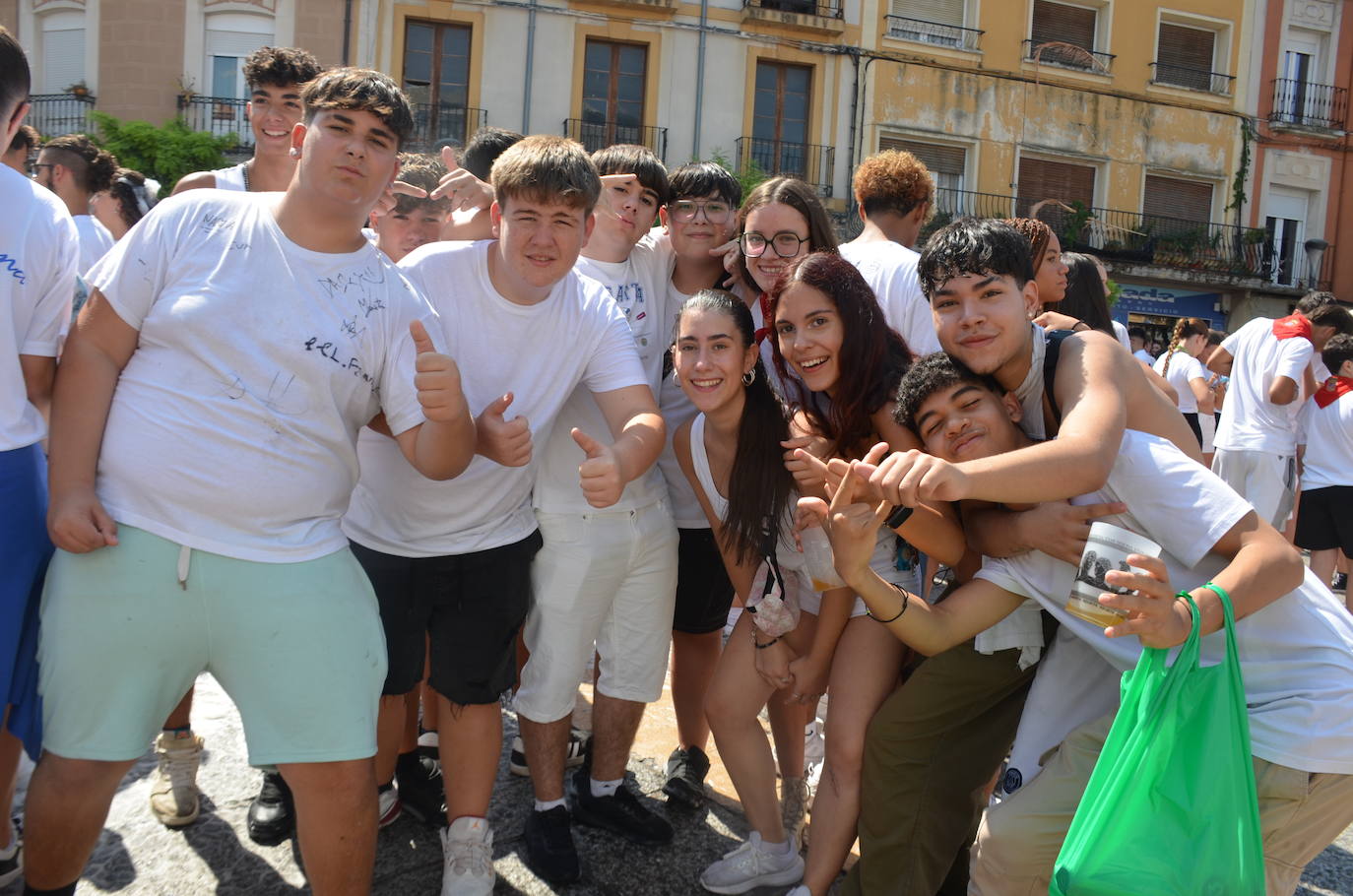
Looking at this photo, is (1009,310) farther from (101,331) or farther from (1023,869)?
(101,331)

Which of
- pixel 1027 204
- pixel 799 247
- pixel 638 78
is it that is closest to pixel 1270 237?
pixel 1027 204

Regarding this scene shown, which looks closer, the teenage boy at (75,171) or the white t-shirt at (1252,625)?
the white t-shirt at (1252,625)

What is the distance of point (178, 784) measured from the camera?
3.18 metres

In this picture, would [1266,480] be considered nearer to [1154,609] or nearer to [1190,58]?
[1154,609]

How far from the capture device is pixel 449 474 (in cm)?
254

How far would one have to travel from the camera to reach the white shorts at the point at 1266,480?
22.9ft

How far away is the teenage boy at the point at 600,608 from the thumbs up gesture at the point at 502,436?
435 millimetres

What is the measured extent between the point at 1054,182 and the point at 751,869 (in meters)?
21.8

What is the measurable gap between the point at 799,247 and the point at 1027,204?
19937 millimetres

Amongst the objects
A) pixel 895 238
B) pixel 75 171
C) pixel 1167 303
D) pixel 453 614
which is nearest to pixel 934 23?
pixel 1167 303

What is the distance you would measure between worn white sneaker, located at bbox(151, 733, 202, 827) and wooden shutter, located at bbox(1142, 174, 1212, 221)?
2349 cm

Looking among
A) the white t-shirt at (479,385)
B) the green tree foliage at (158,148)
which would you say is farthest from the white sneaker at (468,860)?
the green tree foliage at (158,148)

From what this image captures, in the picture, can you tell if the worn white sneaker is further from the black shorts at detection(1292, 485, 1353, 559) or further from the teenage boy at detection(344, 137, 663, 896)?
the black shorts at detection(1292, 485, 1353, 559)

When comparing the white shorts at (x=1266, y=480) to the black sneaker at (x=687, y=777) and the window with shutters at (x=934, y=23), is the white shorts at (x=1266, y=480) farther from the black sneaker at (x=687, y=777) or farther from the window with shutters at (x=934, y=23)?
the window with shutters at (x=934, y=23)
